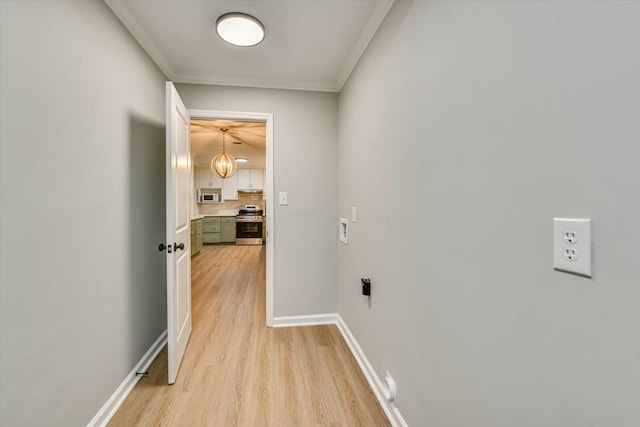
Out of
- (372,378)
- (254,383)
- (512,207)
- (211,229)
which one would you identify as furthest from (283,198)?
(211,229)

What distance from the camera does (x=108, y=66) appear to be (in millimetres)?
1521

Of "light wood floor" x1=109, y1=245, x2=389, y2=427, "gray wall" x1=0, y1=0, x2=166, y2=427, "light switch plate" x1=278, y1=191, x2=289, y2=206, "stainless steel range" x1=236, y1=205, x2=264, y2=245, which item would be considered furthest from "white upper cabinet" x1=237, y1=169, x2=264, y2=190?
"gray wall" x1=0, y1=0, x2=166, y2=427

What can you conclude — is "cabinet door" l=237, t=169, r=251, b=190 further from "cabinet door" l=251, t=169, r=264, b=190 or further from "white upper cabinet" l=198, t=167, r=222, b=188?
"white upper cabinet" l=198, t=167, r=222, b=188

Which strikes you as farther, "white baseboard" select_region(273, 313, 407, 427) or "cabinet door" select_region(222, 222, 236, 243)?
"cabinet door" select_region(222, 222, 236, 243)

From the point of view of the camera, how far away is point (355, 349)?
2.11m

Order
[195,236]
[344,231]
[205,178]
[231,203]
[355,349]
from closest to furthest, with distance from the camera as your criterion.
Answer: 1. [355,349]
2. [344,231]
3. [195,236]
4. [205,178]
5. [231,203]

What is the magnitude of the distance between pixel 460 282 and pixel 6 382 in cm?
159

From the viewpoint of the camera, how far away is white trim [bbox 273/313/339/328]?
2.62 meters

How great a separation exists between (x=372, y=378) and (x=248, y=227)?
21.5 ft

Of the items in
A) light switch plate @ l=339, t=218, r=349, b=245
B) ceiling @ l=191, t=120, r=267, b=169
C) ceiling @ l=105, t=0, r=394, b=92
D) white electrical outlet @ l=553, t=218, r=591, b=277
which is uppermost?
ceiling @ l=191, t=120, r=267, b=169

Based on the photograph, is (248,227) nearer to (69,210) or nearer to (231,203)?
(231,203)

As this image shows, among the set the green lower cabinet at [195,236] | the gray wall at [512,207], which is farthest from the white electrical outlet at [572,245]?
the green lower cabinet at [195,236]

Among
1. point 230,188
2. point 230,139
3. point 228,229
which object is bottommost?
point 228,229

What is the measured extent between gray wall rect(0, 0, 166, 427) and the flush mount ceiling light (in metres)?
0.59
